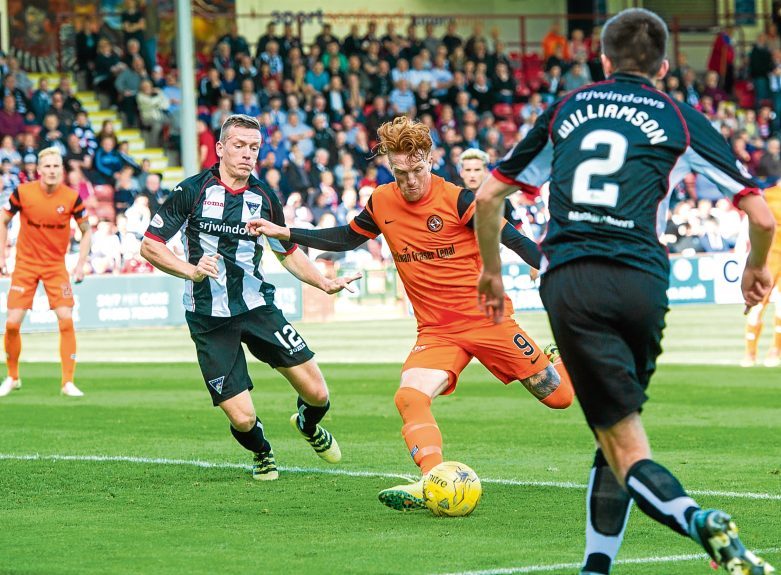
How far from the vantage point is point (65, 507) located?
26.0 feet

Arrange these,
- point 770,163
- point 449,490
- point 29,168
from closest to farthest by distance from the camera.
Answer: point 449,490
point 29,168
point 770,163

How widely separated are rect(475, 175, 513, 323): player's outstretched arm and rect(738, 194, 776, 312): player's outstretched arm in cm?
86

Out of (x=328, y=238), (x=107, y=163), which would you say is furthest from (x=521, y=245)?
(x=107, y=163)

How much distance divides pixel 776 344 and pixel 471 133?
14.3 meters

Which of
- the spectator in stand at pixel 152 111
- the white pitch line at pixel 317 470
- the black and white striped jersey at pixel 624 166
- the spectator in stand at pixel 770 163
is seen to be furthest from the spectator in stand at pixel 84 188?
the black and white striped jersey at pixel 624 166

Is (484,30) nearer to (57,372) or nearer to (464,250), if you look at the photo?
(57,372)

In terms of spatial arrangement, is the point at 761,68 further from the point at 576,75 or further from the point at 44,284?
the point at 44,284

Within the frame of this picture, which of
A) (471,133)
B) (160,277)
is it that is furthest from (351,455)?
(471,133)

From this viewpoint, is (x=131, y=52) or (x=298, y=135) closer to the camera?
(x=298, y=135)

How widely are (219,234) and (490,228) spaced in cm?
373

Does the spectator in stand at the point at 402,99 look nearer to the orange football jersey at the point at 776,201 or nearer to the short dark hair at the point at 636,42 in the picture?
the orange football jersey at the point at 776,201

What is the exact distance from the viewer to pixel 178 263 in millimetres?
8414

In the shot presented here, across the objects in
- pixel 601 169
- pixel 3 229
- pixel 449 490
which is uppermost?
pixel 601 169

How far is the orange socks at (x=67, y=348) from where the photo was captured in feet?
47.8
